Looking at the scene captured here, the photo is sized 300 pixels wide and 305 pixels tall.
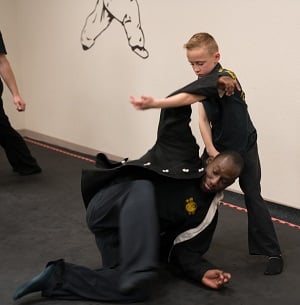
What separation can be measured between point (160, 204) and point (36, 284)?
62 centimetres

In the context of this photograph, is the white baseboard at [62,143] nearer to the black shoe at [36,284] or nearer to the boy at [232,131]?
the boy at [232,131]

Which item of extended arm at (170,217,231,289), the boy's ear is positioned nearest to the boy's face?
the boy's ear

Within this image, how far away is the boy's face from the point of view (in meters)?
2.45

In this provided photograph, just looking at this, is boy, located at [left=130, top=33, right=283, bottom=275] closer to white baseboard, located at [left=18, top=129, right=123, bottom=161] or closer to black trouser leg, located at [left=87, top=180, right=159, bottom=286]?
black trouser leg, located at [left=87, top=180, right=159, bottom=286]

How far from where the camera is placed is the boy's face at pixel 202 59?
245 cm

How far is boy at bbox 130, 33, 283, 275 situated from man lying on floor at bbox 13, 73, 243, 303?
0.13 m

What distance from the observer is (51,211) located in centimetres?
346

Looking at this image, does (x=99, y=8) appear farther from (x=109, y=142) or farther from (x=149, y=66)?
(x=109, y=142)

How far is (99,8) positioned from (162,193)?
8.52ft

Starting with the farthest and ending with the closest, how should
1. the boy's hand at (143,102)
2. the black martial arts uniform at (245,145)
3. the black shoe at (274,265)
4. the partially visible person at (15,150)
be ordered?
A: the partially visible person at (15,150), the black shoe at (274,265), the black martial arts uniform at (245,145), the boy's hand at (143,102)

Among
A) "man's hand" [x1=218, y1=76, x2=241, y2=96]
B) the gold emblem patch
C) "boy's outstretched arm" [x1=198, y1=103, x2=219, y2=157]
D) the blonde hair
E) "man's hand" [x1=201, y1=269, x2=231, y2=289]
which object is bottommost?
"man's hand" [x1=201, y1=269, x2=231, y2=289]

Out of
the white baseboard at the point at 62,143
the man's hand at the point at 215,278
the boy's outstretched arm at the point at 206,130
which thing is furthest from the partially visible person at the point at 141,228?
the white baseboard at the point at 62,143

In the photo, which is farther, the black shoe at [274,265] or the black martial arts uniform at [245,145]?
the black shoe at [274,265]

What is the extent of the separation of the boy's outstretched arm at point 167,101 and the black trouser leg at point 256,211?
45 centimetres
